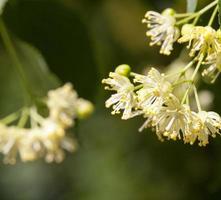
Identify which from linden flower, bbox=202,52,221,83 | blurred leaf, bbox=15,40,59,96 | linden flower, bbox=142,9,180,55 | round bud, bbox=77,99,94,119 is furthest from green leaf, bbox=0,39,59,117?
linden flower, bbox=202,52,221,83

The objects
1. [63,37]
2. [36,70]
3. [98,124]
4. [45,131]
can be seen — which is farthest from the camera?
[98,124]

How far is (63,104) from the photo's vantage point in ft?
5.73

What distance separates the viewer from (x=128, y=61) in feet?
8.73

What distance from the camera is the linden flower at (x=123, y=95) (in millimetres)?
1313

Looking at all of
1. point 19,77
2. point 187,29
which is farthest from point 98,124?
point 187,29

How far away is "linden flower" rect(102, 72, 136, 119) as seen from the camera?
1313 mm

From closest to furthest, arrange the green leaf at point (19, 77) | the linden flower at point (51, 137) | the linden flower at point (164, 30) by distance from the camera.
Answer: the linden flower at point (164, 30)
the linden flower at point (51, 137)
the green leaf at point (19, 77)

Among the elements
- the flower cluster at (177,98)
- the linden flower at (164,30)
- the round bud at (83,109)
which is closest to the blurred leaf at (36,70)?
the round bud at (83,109)

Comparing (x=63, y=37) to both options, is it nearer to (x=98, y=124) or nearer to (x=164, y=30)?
(x=164, y=30)

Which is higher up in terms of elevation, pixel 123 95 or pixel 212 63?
pixel 212 63

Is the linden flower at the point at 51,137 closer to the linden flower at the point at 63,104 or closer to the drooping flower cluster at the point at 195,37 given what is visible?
the linden flower at the point at 63,104

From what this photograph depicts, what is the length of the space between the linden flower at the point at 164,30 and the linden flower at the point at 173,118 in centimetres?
13

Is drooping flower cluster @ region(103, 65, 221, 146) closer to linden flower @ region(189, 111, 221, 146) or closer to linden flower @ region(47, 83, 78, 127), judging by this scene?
linden flower @ region(189, 111, 221, 146)

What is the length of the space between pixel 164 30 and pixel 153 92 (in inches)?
8.6
